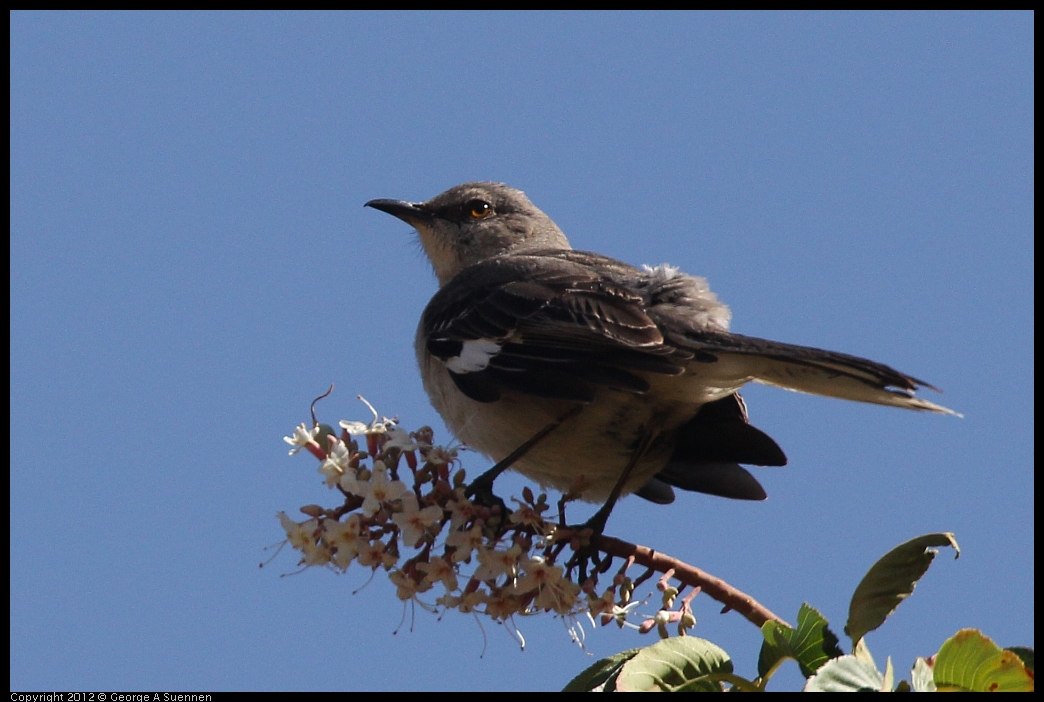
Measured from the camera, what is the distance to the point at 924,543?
310 cm

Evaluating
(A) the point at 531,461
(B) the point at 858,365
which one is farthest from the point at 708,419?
(B) the point at 858,365

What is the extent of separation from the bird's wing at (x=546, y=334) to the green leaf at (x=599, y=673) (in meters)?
1.15

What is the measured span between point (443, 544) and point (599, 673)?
2.78 feet

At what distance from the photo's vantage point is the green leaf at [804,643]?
296 centimetres

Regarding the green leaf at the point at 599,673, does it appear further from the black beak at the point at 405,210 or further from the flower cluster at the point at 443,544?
the black beak at the point at 405,210

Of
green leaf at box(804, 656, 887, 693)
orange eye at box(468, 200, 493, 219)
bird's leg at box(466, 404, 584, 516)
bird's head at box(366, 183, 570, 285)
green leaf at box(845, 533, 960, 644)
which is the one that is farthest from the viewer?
orange eye at box(468, 200, 493, 219)

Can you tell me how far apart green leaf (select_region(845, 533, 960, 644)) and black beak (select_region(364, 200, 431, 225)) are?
14.9 feet

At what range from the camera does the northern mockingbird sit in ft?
13.3

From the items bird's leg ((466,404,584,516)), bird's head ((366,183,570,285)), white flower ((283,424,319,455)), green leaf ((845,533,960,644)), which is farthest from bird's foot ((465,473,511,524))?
bird's head ((366,183,570,285))

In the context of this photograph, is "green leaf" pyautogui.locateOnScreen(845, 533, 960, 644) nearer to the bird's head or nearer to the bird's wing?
the bird's wing

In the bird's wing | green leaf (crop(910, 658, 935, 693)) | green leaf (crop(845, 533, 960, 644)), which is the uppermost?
the bird's wing

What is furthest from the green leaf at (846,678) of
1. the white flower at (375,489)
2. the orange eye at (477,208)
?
the orange eye at (477,208)

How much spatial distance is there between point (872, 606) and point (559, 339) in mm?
1734
